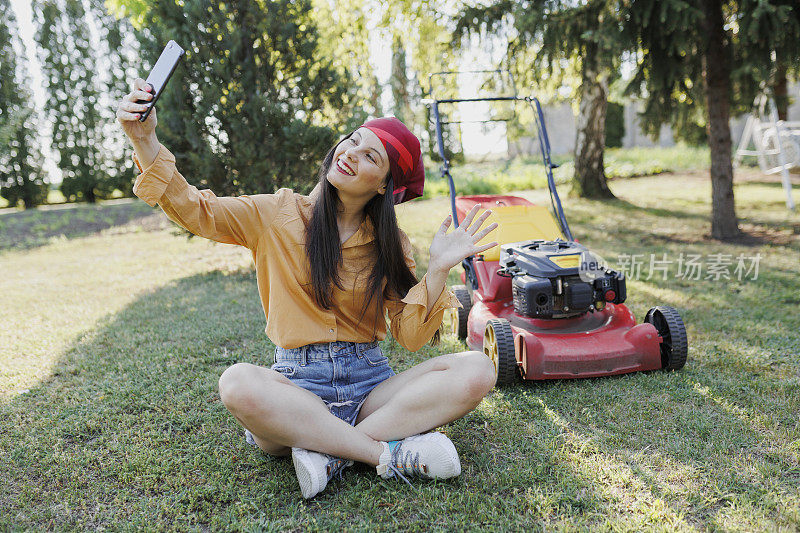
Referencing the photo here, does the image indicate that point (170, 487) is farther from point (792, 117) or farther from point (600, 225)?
point (792, 117)

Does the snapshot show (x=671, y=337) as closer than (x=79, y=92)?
Yes

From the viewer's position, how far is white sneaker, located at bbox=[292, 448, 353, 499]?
1944 millimetres

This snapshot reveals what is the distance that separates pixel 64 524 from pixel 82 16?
1609 cm

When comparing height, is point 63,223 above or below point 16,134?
below

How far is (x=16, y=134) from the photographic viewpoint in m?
13.9

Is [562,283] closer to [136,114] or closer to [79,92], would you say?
[136,114]

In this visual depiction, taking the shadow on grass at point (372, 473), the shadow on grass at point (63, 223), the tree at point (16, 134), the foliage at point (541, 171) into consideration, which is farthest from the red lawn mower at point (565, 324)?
the tree at point (16, 134)

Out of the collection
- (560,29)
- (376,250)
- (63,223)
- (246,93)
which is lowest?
(63,223)

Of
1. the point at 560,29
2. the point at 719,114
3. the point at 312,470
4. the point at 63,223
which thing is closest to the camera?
the point at 312,470

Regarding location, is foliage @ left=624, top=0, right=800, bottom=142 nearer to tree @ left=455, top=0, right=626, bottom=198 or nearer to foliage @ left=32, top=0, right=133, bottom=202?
tree @ left=455, top=0, right=626, bottom=198

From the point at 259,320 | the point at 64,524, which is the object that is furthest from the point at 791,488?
the point at 259,320

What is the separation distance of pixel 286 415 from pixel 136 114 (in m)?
1.03

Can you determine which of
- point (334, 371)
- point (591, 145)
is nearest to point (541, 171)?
point (591, 145)

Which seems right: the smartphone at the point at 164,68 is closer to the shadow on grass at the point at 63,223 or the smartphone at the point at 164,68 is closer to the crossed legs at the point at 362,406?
the crossed legs at the point at 362,406
